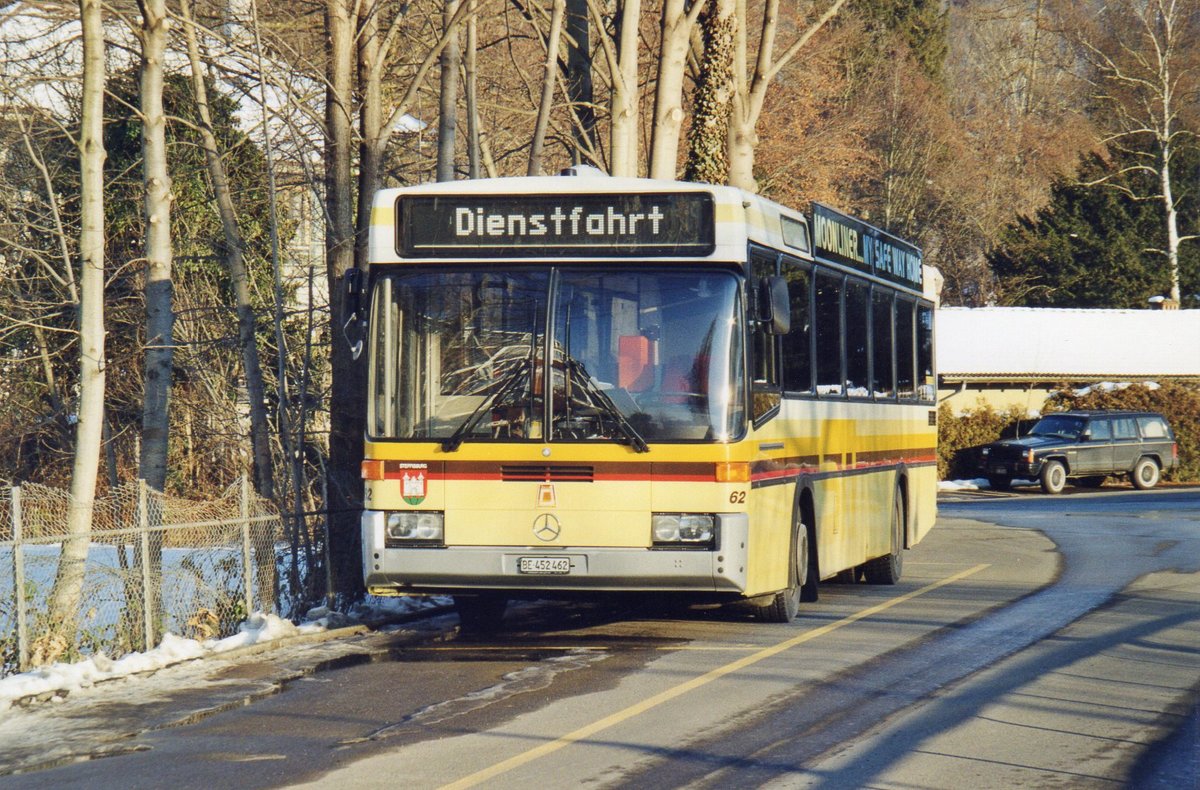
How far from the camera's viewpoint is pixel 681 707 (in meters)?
9.40

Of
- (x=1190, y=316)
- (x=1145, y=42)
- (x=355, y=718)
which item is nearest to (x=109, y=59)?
(x=355, y=718)

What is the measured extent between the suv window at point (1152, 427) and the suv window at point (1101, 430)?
3.48 feet

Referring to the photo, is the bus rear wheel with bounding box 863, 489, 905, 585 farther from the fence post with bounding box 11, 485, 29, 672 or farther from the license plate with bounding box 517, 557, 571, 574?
the fence post with bounding box 11, 485, 29, 672

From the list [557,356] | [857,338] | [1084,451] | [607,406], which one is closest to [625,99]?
[857,338]

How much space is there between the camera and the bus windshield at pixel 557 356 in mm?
11383

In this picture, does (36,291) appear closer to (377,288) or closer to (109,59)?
(109,59)

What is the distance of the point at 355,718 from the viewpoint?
923 cm

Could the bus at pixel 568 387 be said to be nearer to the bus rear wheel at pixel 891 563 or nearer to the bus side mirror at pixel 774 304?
the bus side mirror at pixel 774 304

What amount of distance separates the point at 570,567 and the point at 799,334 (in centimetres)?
309

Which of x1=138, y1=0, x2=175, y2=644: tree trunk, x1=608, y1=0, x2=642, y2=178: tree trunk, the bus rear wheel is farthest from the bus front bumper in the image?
x1=608, y1=0, x2=642, y2=178: tree trunk

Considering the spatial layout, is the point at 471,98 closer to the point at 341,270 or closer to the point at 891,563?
the point at 341,270

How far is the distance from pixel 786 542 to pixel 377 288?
3.61 m

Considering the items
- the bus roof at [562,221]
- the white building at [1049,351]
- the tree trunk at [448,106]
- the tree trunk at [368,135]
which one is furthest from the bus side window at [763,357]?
the white building at [1049,351]

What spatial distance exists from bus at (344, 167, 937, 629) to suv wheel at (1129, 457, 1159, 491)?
3061 centimetres
